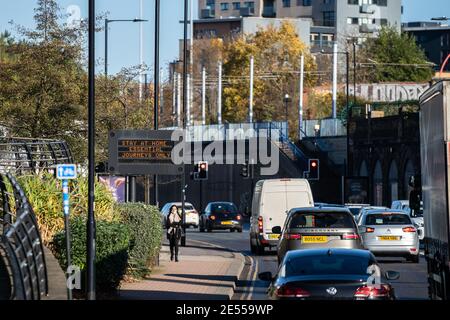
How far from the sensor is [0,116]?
127ft

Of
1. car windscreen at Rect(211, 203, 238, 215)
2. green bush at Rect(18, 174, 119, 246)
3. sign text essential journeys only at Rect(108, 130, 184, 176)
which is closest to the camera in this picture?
green bush at Rect(18, 174, 119, 246)

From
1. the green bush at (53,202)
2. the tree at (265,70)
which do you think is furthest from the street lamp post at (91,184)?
the tree at (265,70)

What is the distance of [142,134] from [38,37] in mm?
7485

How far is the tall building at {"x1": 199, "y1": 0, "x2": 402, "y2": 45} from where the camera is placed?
142875 millimetres

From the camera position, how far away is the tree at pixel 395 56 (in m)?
126

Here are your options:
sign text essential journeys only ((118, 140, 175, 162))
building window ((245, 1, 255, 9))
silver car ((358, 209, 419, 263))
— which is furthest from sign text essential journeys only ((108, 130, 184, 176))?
building window ((245, 1, 255, 9))

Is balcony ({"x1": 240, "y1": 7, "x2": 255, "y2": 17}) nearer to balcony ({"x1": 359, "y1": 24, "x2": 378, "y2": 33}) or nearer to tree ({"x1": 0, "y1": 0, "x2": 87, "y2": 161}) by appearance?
balcony ({"x1": 359, "y1": 24, "x2": 378, "y2": 33})

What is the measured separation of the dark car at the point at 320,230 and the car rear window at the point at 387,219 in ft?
32.5

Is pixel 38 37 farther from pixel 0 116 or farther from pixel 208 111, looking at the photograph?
pixel 208 111

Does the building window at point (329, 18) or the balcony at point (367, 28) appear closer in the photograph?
the balcony at point (367, 28)

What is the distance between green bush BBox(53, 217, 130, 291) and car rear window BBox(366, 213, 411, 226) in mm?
14588

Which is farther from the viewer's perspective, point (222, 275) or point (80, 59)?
point (80, 59)

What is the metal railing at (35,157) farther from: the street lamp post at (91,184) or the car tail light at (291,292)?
the car tail light at (291,292)
